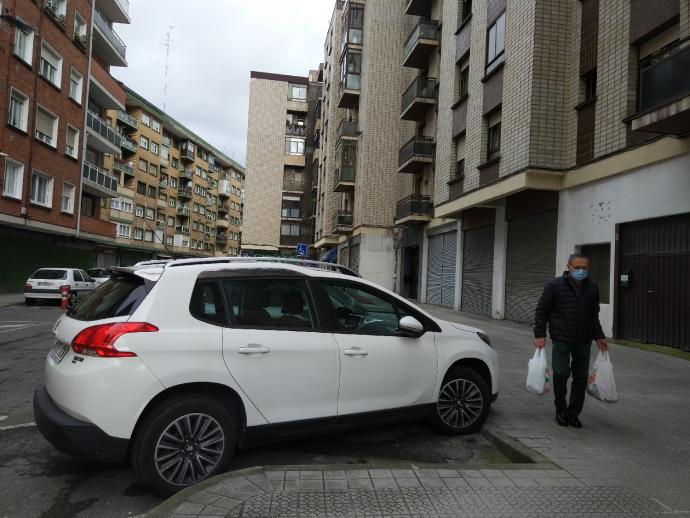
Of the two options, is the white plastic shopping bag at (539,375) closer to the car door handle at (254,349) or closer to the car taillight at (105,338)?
the car door handle at (254,349)

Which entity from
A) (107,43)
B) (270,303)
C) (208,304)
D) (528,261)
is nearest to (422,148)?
(528,261)

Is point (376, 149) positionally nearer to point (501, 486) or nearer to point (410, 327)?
point (410, 327)

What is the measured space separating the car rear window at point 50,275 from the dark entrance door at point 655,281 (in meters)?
18.6

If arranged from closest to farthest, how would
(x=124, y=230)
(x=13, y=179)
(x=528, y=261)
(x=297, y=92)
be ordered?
(x=528, y=261) → (x=13, y=179) → (x=124, y=230) → (x=297, y=92)

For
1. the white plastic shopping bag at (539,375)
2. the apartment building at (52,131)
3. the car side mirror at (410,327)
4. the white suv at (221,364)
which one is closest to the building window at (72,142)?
the apartment building at (52,131)

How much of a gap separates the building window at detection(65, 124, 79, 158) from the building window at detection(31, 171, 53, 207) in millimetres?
2374

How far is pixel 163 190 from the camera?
6059 cm

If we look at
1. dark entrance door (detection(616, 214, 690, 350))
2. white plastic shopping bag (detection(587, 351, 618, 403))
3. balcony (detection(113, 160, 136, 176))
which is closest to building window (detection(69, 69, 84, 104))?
balcony (detection(113, 160, 136, 176))

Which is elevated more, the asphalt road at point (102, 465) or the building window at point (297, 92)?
the building window at point (297, 92)

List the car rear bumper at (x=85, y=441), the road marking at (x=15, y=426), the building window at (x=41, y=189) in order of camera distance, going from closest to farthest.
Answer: the car rear bumper at (x=85, y=441) < the road marking at (x=15, y=426) < the building window at (x=41, y=189)

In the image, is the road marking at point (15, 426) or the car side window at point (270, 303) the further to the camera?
the road marking at point (15, 426)

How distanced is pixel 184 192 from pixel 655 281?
61214mm

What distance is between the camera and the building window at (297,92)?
62.8 metres

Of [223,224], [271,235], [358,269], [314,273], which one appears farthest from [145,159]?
[314,273]
